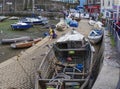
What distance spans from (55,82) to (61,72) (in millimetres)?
2471

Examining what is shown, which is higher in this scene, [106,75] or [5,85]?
[106,75]

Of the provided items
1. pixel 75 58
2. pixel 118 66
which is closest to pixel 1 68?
pixel 75 58

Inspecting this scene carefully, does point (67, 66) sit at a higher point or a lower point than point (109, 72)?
lower

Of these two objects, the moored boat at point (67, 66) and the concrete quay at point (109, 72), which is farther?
the moored boat at point (67, 66)

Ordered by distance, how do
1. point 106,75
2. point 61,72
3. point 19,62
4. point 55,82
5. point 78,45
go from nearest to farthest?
point 106,75 < point 55,82 < point 61,72 < point 78,45 < point 19,62

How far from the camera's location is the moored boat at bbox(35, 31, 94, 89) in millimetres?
12719

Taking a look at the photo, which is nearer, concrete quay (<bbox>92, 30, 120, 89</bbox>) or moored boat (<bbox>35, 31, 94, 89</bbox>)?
concrete quay (<bbox>92, 30, 120, 89</bbox>)

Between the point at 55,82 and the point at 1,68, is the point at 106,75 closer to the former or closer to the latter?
the point at 55,82

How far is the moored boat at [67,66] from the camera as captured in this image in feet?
41.7

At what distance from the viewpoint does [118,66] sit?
1296 cm

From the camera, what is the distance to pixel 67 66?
16.0 m

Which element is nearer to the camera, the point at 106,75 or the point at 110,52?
the point at 106,75

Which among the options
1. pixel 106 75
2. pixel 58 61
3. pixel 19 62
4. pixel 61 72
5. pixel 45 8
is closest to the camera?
pixel 106 75

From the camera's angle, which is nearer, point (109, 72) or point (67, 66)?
point (109, 72)
